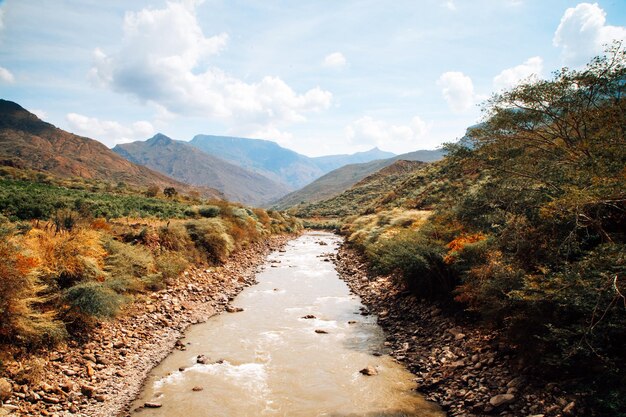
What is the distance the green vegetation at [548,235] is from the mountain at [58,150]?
12502 centimetres

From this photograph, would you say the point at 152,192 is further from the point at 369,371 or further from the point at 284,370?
the point at 369,371

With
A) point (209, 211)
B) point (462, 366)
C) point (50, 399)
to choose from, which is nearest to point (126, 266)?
point (50, 399)

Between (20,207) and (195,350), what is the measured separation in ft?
48.0

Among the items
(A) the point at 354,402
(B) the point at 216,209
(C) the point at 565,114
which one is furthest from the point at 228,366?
(B) the point at 216,209

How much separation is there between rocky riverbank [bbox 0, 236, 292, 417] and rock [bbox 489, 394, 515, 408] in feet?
27.3

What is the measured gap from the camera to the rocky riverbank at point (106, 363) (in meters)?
7.64

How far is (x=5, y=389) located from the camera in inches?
286

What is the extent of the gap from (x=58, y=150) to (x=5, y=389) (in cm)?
19127

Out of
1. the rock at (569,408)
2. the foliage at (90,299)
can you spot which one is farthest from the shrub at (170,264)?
the rock at (569,408)

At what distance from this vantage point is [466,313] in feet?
38.5

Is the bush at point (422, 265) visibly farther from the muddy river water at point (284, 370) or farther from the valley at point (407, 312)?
the muddy river water at point (284, 370)

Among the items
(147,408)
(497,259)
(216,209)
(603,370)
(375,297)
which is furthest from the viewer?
(216,209)

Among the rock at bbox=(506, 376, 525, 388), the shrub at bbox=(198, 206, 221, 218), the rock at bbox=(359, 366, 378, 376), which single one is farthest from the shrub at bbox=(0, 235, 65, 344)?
the shrub at bbox=(198, 206, 221, 218)

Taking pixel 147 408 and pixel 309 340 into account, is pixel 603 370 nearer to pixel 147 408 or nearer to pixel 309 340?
pixel 309 340
